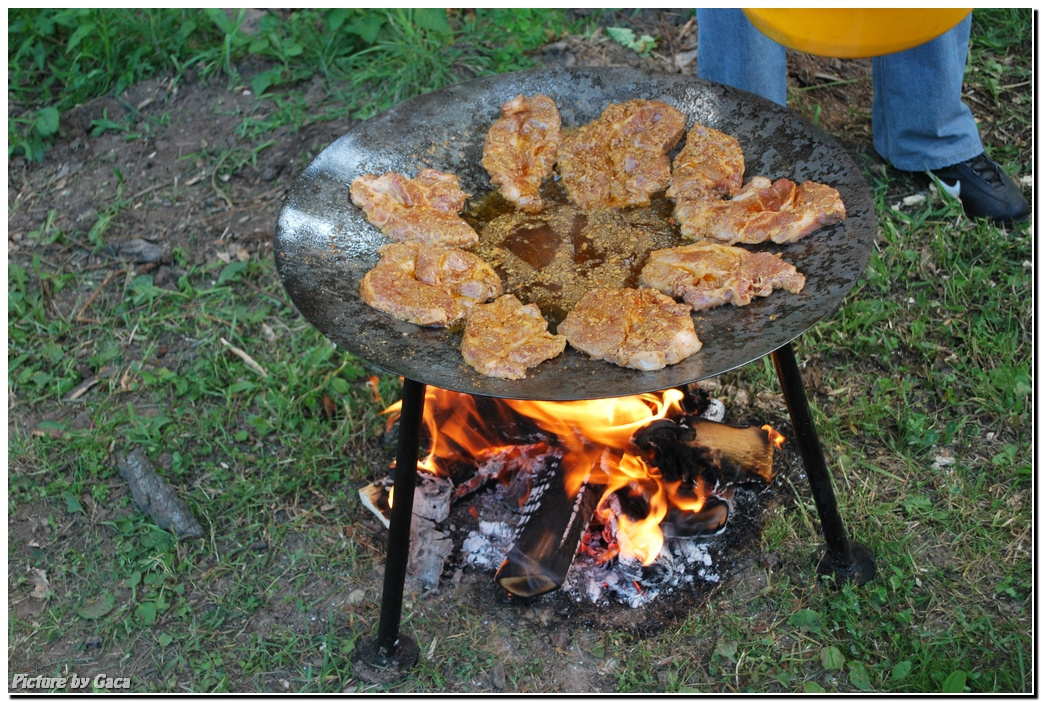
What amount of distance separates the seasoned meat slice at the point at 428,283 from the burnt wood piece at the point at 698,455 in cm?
91

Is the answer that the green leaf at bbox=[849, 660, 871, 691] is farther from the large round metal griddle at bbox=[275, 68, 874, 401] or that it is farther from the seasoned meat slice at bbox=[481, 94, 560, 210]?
the seasoned meat slice at bbox=[481, 94, 560, 210]

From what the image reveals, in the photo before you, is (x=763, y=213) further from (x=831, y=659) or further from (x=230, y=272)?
(x=230, y=272)

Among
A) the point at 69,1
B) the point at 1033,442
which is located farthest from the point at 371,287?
the point at 69,1

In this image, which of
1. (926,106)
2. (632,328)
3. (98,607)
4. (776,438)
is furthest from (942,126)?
(98,607)

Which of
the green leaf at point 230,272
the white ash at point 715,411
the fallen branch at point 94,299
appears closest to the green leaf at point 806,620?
the white ash at point 715,411

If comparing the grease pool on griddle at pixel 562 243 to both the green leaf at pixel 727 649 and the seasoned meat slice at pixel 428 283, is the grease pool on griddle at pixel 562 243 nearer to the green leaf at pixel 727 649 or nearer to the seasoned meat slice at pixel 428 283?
the seasoned meat slice at pixel 428 283

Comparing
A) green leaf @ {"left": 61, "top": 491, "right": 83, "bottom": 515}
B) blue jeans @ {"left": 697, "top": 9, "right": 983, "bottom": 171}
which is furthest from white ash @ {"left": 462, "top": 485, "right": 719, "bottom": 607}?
blue jeans @ {"left": 697, "top": 9, "right": 983, "bottom": 171}

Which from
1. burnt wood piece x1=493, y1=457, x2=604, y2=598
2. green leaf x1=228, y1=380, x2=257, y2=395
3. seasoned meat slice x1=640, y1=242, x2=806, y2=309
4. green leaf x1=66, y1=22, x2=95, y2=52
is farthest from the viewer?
green leaf x1=66, y1=22, x2=95, y2=52

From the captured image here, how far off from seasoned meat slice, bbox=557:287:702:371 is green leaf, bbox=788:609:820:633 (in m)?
1.18

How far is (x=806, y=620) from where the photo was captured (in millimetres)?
2900

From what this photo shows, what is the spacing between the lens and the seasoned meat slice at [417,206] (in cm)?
269

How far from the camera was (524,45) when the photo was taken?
17.2ft

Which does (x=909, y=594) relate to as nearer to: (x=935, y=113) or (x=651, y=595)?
(x=651, y=595)

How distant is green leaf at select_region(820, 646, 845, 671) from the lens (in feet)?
9.15
